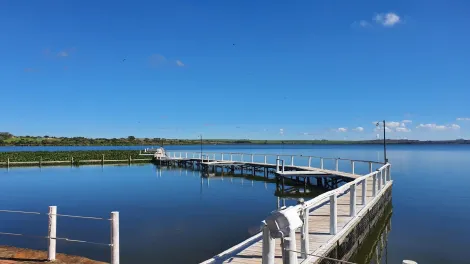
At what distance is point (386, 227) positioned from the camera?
15602 mm

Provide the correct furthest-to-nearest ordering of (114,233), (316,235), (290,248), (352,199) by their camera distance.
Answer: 1. (352,199)
2. (316,235)
3. (114,233)
4. (290,248)

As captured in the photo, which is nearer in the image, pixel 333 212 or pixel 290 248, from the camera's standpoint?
pixel 290 248

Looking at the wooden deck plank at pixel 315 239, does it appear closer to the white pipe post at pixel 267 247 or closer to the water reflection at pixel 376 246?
the water reflection at pixel 376 246

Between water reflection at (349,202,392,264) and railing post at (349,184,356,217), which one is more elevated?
railing post at (349,184,356,217)

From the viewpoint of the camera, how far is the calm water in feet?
38.2

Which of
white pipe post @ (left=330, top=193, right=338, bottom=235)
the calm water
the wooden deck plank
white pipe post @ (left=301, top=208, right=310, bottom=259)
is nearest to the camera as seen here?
white pipe post @ (left=301, top=208, right=310, bottom=259)

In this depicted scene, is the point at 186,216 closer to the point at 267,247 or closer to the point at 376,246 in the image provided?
the point at 376,246

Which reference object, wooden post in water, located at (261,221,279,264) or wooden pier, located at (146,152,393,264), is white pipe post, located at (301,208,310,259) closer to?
wooden pier, located at (146,152,393,264)

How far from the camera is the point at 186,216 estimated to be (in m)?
16.6

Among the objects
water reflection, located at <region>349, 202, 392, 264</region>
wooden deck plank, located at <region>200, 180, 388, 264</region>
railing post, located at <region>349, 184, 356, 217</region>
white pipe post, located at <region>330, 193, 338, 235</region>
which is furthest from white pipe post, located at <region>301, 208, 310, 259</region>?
water reflection, located at <region>349, 202, 392, 264</region>

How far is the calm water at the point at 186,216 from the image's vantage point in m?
11.6

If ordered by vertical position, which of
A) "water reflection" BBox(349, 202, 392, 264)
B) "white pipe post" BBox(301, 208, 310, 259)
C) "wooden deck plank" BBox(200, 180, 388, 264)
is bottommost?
"water reflection" BBox(349, 202, 392, 264)

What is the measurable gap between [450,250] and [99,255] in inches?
459

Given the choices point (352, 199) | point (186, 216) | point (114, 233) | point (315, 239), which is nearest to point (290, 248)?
point (315, 239)
